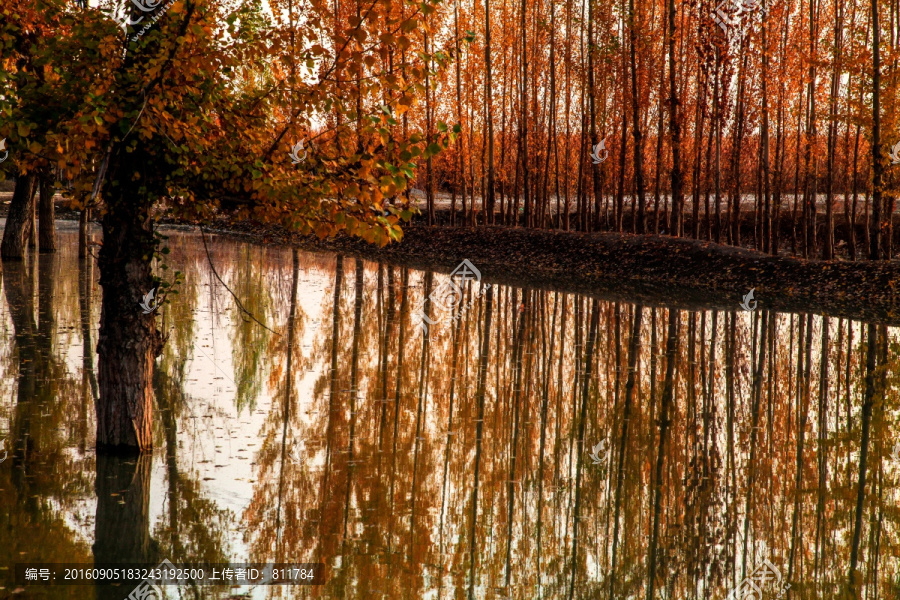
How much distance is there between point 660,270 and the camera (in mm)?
23734

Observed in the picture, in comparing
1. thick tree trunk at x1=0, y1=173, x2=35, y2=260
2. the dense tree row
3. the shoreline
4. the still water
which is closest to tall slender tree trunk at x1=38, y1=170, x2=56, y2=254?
thick tree trunk at x1=0, y1=173, x2=35, y2=260

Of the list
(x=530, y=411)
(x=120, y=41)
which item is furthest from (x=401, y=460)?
(x=120, y=41)

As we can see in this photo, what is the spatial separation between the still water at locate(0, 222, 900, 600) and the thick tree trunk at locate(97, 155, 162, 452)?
1.17 feet

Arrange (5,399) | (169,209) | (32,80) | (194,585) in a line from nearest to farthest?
(194,585), (32,80), (169,209), (5,399)

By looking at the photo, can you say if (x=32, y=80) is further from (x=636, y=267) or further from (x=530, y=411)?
(x=636, y=267)

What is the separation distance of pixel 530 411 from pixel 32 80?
19.7 feet

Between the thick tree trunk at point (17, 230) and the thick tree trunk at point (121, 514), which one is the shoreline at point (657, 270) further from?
the thick tree trunk at point (121, 514)

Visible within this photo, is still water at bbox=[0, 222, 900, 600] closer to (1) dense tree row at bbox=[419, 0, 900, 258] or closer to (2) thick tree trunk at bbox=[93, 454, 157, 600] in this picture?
(2) thick tree trunk at bbox=[93, 454, 157, 600]

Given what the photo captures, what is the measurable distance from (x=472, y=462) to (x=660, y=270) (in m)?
17.8

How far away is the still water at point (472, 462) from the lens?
529 centimetres

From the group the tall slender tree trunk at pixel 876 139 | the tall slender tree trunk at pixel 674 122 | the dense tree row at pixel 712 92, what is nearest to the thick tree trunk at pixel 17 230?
the dense tree row at pixel 712 92

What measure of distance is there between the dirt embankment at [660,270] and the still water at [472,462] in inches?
165

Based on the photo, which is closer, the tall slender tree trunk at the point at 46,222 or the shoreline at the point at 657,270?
the shoreline at the point at 657,270

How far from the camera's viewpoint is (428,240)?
110ft
